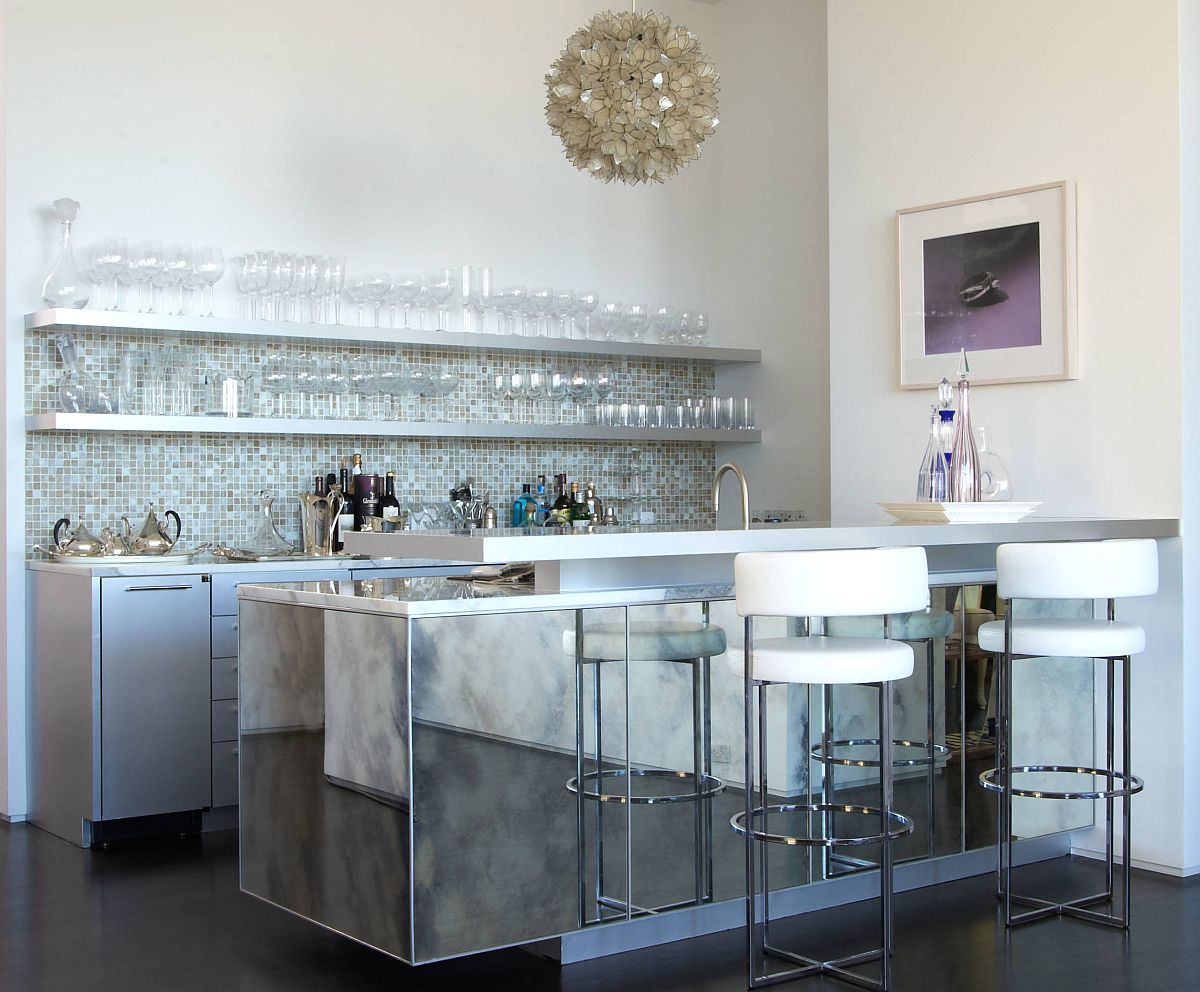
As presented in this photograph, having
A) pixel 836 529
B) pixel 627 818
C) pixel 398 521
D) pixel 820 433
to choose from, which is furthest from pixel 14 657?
pixel 820 433

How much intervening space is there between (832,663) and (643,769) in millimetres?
588

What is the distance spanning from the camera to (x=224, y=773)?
4.76m

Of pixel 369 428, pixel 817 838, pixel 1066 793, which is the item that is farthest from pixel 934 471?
pixel 369 428

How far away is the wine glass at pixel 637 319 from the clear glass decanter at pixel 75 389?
2343 millimetres

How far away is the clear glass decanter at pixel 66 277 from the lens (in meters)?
4.96

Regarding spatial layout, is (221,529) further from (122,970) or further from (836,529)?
(836,529)

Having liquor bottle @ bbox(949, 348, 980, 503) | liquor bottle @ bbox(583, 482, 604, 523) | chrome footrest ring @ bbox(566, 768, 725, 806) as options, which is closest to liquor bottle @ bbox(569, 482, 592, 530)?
liquor bottle @ bbox(583, 482, 604, 523)

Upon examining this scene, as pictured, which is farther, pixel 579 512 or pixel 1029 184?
pixel 579 512

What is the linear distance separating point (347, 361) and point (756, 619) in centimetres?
275

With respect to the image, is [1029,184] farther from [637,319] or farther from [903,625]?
[637,319]

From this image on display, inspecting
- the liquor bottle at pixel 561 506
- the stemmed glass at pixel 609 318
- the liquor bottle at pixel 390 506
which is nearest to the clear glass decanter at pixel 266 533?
the liquor bottle at pixel 390 506

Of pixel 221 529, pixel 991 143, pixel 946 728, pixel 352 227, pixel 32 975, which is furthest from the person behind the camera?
pixel 352 227

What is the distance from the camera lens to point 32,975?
10.6 feet

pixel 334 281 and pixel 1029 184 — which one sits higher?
pixel 1029 184
